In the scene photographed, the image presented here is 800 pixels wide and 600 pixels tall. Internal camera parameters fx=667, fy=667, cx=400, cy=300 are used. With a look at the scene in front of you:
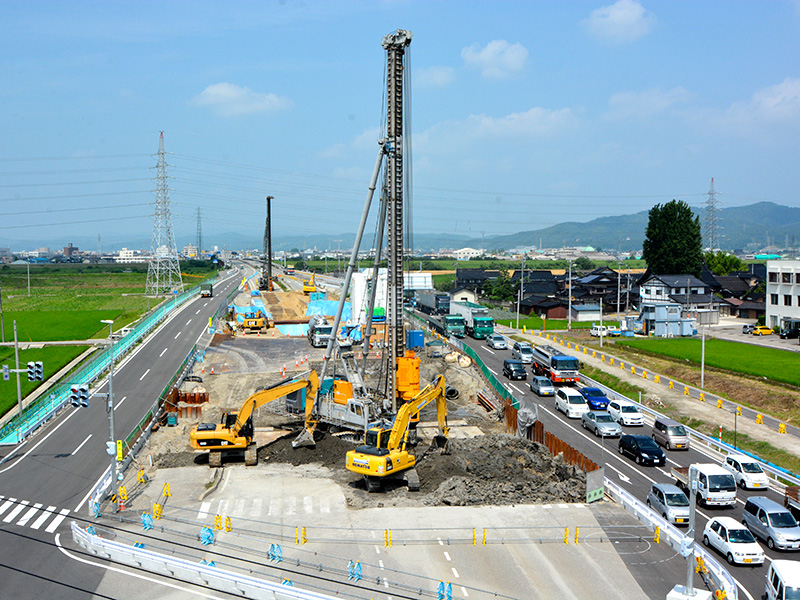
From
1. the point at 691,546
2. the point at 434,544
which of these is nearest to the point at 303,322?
the point at 434,544

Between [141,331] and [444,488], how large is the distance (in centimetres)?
4841

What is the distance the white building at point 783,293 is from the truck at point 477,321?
3348 cm

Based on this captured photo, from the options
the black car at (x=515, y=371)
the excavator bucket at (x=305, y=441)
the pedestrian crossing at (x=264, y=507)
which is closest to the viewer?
the pedestrian crossing at (x=264, y=507)

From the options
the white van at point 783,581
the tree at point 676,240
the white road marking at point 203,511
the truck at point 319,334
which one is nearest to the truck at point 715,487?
the white van at point 783,581

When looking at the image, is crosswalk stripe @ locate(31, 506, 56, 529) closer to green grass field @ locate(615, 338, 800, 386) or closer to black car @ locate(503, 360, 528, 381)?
black car @ locate(503, 360, 528, 381)

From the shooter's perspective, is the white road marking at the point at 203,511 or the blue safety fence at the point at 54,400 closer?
the white road marking at the point at 203,511

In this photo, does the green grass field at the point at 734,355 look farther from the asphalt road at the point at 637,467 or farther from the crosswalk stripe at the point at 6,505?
the crosswalk stripe at the point at 6,505

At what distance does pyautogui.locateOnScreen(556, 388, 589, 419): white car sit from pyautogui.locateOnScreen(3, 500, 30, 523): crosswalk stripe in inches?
1173

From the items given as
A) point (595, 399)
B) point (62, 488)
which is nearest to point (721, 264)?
point (595, 399)

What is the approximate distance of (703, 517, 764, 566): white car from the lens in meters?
21.7

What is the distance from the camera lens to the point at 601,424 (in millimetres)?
37344

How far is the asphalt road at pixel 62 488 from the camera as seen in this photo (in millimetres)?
20812

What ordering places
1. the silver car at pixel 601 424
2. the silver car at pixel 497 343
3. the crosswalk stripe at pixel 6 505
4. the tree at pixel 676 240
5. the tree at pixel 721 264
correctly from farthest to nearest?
the tree at pixel 721 264, the tree at pixel 676 240, the silver car at pixel 497 343, the silver car at pixel 601 424, the crosswalk stripe at pixel 6 505

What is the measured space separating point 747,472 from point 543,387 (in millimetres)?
19295
